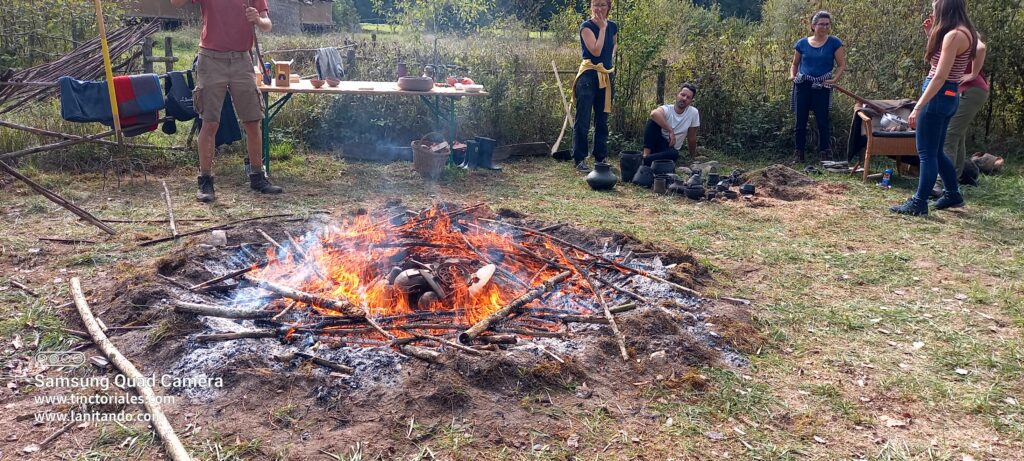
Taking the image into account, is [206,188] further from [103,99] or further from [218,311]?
[218,311]

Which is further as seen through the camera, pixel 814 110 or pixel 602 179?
pixel 814 110

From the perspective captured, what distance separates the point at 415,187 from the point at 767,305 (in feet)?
14.3

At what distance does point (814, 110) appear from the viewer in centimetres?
913

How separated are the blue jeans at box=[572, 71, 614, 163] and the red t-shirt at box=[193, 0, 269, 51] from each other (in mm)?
4038

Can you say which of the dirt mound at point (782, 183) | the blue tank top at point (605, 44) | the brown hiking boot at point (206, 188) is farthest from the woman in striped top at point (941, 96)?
the brown hiking boot at point (206, 188)

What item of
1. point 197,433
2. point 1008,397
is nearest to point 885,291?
point 1008,397

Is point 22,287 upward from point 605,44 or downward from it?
downward

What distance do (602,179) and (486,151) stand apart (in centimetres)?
176

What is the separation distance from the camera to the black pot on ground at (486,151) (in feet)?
28.1

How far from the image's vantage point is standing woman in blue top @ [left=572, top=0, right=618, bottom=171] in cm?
809

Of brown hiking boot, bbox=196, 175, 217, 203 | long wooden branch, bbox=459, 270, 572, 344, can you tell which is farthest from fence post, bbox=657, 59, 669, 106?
brown hiking boot, bbox=196, 175, 217, 203

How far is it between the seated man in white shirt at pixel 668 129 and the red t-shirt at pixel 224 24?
15.7 ft

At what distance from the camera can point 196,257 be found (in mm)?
4473

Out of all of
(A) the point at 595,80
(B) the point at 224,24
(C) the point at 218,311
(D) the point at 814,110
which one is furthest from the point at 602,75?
(C) the point at 218,311
